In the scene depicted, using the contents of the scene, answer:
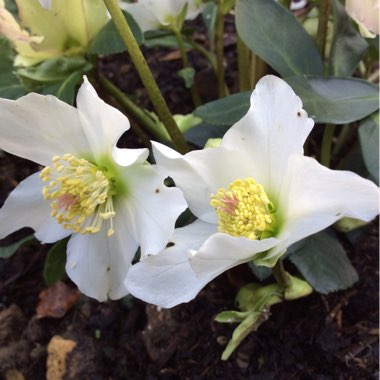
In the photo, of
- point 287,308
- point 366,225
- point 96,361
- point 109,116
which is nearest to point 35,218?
point 109,116

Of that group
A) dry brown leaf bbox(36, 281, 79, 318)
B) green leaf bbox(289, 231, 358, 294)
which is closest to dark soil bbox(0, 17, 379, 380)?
dry brown leaf bbox(36, 281, 79, 318)

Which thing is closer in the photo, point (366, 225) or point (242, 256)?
point (242, 256)

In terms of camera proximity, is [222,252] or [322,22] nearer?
[222,252]

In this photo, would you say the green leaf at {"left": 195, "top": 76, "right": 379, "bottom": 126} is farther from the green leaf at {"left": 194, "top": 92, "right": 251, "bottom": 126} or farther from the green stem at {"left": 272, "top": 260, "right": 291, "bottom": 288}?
the green stem at {"left": 272, "top": 260, "right": 291, "bottom": 288}

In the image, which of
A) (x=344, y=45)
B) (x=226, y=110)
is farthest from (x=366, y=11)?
(x=226, y=110)

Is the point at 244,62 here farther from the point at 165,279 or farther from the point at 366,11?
the point at 165,279

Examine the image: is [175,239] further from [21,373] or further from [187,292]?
[21,373]
